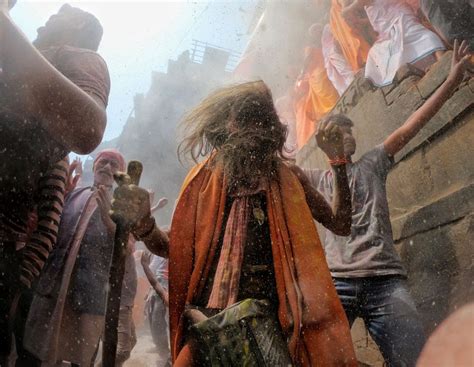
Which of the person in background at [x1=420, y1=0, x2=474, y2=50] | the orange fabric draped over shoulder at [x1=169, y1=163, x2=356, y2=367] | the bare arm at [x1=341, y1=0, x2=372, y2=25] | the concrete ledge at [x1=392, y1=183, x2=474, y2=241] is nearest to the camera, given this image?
the orange fabric draped over shoulder at [x1=169, y1=163, x2=356, y2=367]

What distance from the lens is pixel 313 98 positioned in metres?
7.23

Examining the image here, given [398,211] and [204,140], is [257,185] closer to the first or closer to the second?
[204,140]

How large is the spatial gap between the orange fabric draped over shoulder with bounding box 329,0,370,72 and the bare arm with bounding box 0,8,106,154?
515 centimetres

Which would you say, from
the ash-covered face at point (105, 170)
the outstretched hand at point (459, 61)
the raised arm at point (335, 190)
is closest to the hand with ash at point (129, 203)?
the raised arm at point (335, 190)

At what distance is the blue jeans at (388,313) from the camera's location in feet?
7.21

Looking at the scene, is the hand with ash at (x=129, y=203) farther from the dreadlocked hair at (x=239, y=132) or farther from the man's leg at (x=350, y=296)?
the man's leg at (x=350, y=296)

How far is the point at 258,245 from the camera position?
5.87ft

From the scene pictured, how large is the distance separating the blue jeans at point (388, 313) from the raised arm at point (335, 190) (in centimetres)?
66

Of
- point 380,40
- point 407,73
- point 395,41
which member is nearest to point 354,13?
point 380,40

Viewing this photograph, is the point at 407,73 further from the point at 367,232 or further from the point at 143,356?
the point at 143,356

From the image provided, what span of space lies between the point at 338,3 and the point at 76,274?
596 centimetres

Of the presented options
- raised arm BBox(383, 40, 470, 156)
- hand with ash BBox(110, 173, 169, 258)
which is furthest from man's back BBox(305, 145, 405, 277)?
hand with ash BBox(110, 173, 169, 258)

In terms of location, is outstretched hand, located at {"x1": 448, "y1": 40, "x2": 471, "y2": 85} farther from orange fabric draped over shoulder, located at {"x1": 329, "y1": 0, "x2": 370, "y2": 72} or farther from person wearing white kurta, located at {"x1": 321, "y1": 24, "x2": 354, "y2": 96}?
person wearing white kurta, located at {"x1": 321, "y1": 24, "x2": 354, "y2": 96}

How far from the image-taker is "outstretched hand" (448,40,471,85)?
2691mm
